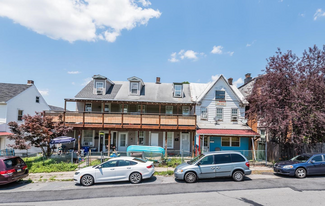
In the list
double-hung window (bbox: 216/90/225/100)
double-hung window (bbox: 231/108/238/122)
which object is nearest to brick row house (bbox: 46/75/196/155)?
double-hung window (bbox: 216/90/225/100)

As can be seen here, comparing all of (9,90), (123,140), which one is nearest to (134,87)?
(123,140)

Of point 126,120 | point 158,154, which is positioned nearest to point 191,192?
point 158,154

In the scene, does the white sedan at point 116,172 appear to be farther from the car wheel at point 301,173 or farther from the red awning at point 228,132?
the car wheel at point 301,173

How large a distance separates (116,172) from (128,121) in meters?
8.03

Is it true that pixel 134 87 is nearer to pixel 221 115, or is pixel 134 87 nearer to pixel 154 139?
pixel 154 139

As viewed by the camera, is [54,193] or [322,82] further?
[322,82]

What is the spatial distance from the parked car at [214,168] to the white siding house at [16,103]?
18.6m

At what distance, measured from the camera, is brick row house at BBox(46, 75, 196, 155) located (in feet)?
59.3

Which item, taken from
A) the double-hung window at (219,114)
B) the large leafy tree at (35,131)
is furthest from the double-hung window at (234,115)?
the large leafy tree at (35,131)

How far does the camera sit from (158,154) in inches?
598

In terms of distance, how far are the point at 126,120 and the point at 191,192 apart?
10.8 metres

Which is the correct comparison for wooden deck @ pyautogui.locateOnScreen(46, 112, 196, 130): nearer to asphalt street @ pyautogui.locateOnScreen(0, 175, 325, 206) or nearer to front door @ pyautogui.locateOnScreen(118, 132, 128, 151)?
front door @ pyautogui.locateOnScreen(118, 132, 128, 151)

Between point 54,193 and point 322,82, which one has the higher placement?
point 322,82

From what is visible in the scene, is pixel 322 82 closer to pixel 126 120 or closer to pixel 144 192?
pixel 144 192
